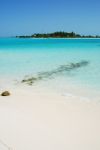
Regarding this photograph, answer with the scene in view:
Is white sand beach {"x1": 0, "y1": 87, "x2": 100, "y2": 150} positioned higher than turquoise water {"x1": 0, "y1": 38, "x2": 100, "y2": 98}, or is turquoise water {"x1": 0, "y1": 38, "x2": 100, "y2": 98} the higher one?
white sand beach {"x1": 0, "y1": 87, "x2": 100, "y2": 150}

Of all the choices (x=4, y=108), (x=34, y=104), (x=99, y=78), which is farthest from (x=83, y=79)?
(x=4, y=108)

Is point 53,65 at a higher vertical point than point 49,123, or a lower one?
lower

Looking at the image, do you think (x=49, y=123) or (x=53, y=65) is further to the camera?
(x=53, y=65)

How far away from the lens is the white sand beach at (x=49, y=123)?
3238mm

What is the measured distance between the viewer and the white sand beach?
3.24m

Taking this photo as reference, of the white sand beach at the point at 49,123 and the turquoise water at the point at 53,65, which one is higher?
the white sand beach at the point at 49,123

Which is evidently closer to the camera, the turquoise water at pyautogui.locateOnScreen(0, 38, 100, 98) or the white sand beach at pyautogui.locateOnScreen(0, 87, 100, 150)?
the white sand beach at pyautogui.locateOnScreen(0, 87, 100, 150)

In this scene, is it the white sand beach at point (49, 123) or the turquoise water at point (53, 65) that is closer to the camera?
the white sand beach at point (49, 123)

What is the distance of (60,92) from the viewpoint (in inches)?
268

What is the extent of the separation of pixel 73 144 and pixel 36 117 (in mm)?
1155

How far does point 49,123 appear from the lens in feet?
13.2

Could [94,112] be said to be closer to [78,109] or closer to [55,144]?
[78,109]

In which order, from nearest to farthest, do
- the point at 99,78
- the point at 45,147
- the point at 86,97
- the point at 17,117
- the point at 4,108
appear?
the point at 45,147 < the point at 17,117 < the point at 4,108 < the point at 86,97 < the point at 99,78

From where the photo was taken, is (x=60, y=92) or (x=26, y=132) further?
(x=60, y=92)
